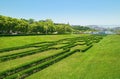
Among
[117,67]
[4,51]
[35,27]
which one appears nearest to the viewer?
[117,67]

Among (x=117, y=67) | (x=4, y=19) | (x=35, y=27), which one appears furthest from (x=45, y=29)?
(x=117, y=67)

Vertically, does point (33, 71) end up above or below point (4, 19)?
below

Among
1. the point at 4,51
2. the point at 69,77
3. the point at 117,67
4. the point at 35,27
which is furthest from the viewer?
the point at 35,27

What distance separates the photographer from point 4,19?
7838 centimetres

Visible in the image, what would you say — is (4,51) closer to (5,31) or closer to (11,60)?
(11,60)

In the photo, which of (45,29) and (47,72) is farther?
(45,29)

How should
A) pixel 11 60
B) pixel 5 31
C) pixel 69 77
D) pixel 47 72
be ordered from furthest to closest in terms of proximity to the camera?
pixel 5 31, pixel 11 60, pixel 47 72, pixel 69 77

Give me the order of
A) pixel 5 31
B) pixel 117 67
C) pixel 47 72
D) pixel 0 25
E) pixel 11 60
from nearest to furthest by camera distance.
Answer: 1. pixel 47 72
2. pixel 117 67
3. pixel 11 60
4. pixel 0 25
5. pixel 5 31

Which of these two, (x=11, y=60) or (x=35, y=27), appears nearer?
(x=11, y=60)

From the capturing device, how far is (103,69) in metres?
21.6

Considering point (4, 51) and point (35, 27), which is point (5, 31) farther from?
point (4, 51)

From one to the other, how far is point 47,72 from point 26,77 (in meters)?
2.63

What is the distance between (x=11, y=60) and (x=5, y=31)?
54.7 meters

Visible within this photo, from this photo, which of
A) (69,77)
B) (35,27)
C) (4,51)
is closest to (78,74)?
(69,77)
